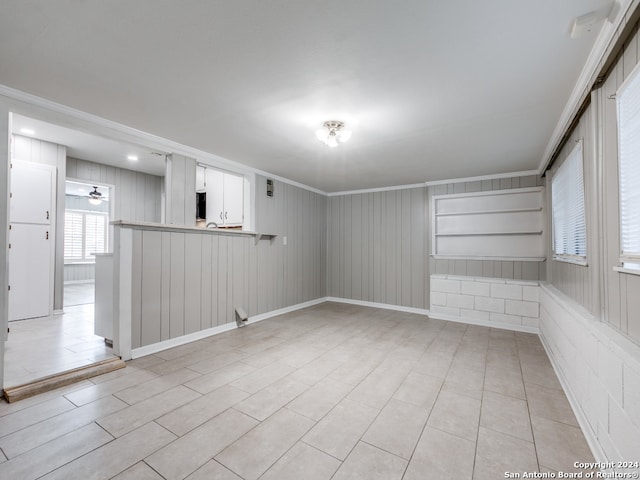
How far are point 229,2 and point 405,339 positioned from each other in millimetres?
3699

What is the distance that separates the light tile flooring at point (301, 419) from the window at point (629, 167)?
123 cm

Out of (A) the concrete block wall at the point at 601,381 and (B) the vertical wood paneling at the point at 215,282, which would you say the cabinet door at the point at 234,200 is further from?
(A) the concrete block wall at the point at 601,381

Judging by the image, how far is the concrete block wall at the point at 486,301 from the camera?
4109mm

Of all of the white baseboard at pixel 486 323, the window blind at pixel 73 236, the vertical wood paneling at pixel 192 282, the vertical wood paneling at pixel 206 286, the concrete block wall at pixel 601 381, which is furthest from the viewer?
the window blind at pixel 73 236

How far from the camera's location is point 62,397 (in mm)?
2184

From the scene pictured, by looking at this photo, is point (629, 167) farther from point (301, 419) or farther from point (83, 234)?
point (83, 234)

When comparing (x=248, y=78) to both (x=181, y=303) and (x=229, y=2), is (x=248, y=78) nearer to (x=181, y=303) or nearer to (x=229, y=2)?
(x=229, y=2)

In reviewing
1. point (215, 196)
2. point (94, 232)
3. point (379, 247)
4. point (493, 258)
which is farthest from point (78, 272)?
point (493, 258)

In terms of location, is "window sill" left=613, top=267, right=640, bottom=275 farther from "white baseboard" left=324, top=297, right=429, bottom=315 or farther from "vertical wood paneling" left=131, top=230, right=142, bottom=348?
"vertical wood paneling" left=131, top=230, right=142, bottom=348

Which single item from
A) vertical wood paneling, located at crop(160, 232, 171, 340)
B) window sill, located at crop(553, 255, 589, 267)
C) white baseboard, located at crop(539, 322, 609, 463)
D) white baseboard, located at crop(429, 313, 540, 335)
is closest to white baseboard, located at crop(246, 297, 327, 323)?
vertical wood paneling, located at crop(160, 232, 171, 340)

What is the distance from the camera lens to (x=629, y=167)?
1.48 metres

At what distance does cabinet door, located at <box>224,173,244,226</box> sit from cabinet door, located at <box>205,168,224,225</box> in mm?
95

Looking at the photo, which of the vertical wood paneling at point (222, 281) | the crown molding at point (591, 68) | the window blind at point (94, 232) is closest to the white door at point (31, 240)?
the vertical wood paneling at point (222, 281)

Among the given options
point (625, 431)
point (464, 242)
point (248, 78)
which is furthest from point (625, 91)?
point (464, 242)
